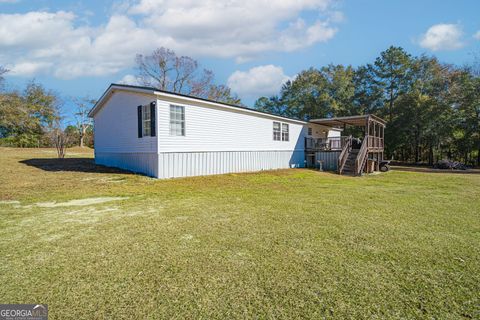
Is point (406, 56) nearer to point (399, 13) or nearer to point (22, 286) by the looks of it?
point (399, 13)

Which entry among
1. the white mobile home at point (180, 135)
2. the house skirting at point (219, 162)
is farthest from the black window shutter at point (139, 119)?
the house skirting at point (219, 162)

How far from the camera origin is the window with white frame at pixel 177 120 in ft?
33.7

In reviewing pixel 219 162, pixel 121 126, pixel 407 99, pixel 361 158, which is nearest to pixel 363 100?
pixel 407 99

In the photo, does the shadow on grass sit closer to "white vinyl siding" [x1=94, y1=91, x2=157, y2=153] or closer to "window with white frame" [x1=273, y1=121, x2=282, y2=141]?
"white vinyl siding" [x1=94, y1=91, x2=157, y2=153]

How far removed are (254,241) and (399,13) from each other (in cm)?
1338

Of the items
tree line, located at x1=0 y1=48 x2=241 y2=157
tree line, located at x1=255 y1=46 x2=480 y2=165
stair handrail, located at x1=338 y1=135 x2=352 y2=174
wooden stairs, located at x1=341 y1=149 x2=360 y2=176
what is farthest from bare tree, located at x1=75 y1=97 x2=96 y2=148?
wooden stairs, located at x1=341 y1=149 x2=360 y2=176

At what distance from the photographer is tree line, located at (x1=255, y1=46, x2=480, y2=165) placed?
2172 centimetres

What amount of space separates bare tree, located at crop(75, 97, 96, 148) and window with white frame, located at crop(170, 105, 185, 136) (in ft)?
104

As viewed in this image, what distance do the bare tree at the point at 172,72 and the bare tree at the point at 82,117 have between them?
511 inches

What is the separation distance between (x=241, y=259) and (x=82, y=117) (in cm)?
4075

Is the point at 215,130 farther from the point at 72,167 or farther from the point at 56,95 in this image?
the point at 56,95

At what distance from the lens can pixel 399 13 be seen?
1135cm

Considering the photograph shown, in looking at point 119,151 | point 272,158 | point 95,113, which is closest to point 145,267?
point 119,151

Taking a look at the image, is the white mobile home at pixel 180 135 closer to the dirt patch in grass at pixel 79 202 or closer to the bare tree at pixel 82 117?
the dirt patch in grass at pixel 79 202
